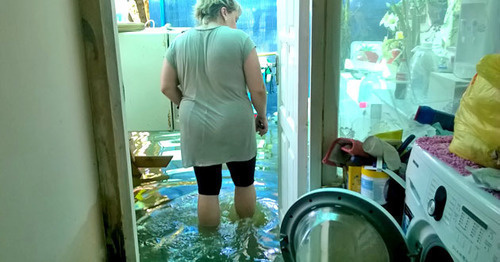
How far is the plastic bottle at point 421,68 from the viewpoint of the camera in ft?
4.42

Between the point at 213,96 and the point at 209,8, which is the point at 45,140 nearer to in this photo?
the point at 213,96

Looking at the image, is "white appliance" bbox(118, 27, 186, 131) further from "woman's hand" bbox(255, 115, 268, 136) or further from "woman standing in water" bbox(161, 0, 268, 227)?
"woman's hand" bbox(255, 115, 268, 136)

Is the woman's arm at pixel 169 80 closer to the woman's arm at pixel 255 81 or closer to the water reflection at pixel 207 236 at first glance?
the woman's arm at pixel 255 81

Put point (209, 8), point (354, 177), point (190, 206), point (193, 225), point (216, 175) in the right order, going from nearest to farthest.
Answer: point (354, 177)
point (209, 8)
point (216, 175)
point (193, 225)
point (190, 206)

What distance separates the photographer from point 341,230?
3.09ft

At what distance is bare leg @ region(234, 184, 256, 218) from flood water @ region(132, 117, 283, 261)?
0.09 meters

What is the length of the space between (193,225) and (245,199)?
1.32 ft

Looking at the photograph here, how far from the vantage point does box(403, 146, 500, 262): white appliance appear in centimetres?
60

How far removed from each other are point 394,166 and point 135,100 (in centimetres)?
268

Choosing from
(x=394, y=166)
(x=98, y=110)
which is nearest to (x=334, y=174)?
(x=394, y=166)

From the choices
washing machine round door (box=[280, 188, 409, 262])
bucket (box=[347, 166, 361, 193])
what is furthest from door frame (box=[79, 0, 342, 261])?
washing machine round door (box=[280, 188, 409, 262])

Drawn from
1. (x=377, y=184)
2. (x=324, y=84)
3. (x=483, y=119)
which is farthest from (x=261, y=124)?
(x=483, y=119)

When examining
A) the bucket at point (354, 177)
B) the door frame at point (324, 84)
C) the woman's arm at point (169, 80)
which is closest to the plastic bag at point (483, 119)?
the bucket at point (354, 177)

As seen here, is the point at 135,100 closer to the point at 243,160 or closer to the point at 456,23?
the point at 243,160
